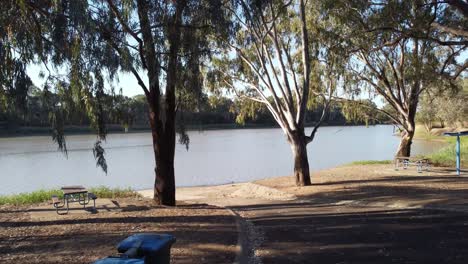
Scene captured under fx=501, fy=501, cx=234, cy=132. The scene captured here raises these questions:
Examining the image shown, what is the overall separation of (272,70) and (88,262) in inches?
476

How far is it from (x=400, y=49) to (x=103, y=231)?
17343 mm

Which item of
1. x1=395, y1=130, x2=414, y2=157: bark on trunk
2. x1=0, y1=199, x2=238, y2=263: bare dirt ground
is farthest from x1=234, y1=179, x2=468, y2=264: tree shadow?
x1=395, y1=130, x2=414, y2=157: bark on trunk

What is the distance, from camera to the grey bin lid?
3933 mm

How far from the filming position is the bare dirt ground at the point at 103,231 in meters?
6.27

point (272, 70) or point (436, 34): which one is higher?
point (436, 34)

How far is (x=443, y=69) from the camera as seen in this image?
19.9 metres

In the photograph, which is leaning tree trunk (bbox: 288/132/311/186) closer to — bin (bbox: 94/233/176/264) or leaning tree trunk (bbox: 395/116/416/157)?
leaning tree trunk (bbox: 395/116/416/157)

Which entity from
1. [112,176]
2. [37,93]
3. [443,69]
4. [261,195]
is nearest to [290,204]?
[261,195]

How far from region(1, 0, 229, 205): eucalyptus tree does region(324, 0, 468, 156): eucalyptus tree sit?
636 centimetres

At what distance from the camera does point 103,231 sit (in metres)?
7.69

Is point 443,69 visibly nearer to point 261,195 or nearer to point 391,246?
point 261,195

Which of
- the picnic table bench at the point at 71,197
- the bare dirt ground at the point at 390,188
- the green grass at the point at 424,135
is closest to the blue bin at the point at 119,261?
the picnic table bench at the point at 71,197

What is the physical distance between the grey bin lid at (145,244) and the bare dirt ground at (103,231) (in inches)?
76.4

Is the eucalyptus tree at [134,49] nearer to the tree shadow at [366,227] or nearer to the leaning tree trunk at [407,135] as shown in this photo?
the tree shadow at [366,227]
